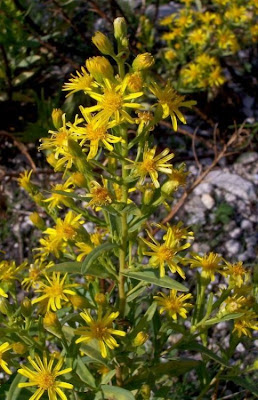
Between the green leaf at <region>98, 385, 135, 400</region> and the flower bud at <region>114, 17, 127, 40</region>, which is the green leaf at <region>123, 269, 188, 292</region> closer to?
the green leaf at <region>98, 385, 135, 400</region>

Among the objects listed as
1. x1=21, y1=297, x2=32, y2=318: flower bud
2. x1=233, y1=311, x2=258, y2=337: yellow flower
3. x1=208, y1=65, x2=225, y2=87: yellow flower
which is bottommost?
x1=208, y1=65, x2=225, y2=87: yellow flower

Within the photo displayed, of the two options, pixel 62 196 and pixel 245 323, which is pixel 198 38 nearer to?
pixel 62 196

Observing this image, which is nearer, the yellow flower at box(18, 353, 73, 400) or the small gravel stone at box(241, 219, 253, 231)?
the yellow flower at box(18, 353, 73, 400)

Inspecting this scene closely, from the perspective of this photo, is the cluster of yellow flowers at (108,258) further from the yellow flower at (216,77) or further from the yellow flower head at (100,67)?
the yellow flower at (216,77)

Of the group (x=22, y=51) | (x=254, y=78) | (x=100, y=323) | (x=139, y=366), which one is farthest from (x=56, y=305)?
(x=254, y=78)

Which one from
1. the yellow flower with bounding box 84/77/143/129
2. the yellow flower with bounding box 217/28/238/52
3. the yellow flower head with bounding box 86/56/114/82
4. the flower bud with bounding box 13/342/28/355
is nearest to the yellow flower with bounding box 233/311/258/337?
the flower bud with bounding box 13/342/28/355

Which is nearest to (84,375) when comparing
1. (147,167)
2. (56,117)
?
(147,167)
